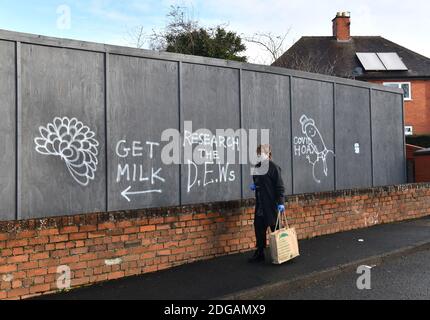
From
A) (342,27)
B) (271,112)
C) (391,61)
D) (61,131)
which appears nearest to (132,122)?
(61,131)

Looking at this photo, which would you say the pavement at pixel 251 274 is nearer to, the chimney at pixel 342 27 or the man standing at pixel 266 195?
the man standing at pixel 266 195

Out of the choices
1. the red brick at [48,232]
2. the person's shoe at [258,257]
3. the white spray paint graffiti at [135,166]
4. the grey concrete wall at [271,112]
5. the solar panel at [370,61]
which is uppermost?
the solar panel at [370,61]

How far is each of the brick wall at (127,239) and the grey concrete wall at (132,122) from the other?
0.56m

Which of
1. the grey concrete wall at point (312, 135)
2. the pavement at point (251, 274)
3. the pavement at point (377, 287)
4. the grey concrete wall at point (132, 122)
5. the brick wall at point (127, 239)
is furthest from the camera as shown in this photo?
the grey concrete wall at point (312, 135)

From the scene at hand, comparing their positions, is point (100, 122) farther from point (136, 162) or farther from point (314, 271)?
point (314, 271)

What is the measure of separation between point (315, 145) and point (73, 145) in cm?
497

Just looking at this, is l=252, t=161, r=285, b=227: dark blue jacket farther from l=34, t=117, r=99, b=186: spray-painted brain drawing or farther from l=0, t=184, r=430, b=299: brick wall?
l=34, t=117, r=99, b=186: spray-painted brain drawing

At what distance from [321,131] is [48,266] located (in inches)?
238

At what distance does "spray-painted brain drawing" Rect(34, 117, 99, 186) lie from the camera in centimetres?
604

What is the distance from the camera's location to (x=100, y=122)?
6543mm

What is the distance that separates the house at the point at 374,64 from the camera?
97.2 feet

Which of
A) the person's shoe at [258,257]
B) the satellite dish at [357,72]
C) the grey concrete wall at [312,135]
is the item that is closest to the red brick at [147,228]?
the person's shoe at [258,257]

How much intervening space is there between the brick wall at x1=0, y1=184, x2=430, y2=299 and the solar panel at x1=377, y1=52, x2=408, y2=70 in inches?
926
